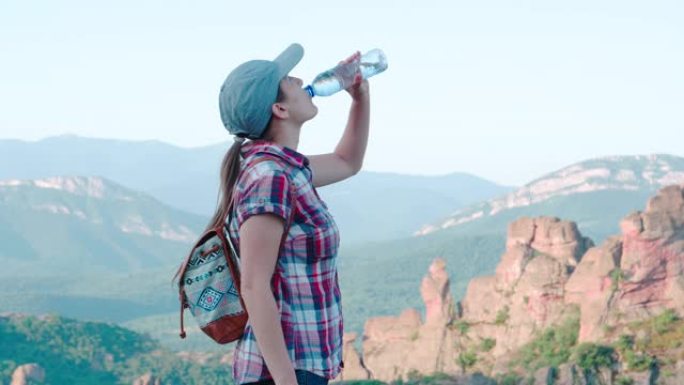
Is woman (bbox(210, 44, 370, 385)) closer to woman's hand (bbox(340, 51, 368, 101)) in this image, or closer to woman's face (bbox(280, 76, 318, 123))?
woman's face (bbox(280, 76, 318, 123))

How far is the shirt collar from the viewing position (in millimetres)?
4324

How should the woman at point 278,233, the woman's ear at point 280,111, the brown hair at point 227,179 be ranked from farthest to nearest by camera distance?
the woman's ear at point 280,111 → the brown hair at point 227,179 → the woman at point 278,233

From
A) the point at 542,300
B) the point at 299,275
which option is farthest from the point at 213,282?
the point at 542,300

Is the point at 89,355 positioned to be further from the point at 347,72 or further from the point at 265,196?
the point at 265,196

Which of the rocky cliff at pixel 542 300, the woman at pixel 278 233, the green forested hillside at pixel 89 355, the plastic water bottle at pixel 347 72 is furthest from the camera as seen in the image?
the green forested hillside at pixel 89 355

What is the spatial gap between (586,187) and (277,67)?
163936 mm

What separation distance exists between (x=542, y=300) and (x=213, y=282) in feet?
94.4

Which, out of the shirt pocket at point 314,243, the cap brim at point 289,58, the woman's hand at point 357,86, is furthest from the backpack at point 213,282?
the woman's hand at point 357,86

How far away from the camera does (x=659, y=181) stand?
539ft

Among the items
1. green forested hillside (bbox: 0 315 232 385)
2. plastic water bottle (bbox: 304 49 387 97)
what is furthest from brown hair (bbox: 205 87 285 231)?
green forested hillside (bbox: 0 315 232 385)

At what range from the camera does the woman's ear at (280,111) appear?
440 centimetres

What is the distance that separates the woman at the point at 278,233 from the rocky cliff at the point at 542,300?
23449 mm

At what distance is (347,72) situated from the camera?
15.7ft

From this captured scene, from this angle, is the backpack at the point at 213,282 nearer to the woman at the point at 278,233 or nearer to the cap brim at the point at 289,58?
the woman at the point at 278,233
